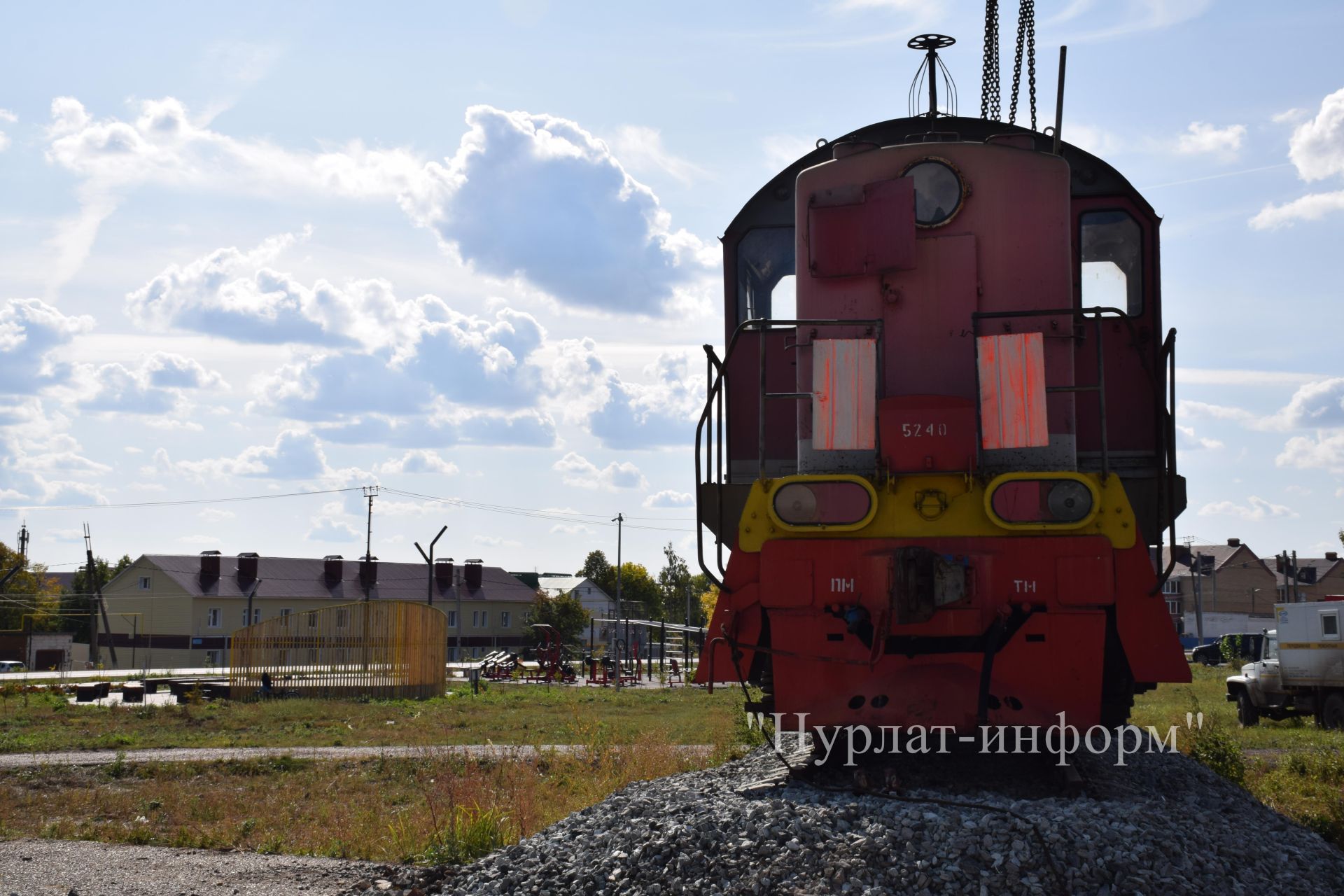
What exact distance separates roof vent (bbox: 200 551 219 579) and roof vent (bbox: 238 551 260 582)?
1291 mm

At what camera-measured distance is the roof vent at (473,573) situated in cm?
7594

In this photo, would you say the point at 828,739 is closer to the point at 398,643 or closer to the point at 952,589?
the point at 952,589

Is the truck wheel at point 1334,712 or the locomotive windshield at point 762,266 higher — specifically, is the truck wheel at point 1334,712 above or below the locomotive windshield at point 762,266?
below

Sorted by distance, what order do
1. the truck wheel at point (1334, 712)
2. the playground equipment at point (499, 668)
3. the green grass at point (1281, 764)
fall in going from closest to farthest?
the green grass at point (1281, 764)
the truck wheel at point (1334, 712)
the playground equipment at point (499, 668)

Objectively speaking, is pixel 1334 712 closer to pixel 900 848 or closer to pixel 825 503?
pixel 825 503

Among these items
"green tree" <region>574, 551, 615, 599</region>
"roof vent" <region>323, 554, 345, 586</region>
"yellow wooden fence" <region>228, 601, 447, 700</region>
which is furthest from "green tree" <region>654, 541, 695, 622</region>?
"yellow wooden fence" <region>228, 601, 447, 700</region>

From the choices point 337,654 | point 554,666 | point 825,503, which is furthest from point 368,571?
point 825,503

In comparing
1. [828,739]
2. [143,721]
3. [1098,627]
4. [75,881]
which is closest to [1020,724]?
[1098,627]

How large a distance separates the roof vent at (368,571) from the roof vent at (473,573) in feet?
19.7

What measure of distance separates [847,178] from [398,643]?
22.7 m

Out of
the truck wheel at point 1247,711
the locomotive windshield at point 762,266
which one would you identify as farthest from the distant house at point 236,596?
the locomotive windshield at point 762,266

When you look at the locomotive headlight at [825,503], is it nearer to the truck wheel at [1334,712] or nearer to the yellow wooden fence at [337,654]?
the truck wheel at [1334,712]

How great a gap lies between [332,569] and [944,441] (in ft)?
229

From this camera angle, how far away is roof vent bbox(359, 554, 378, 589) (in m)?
68.8
